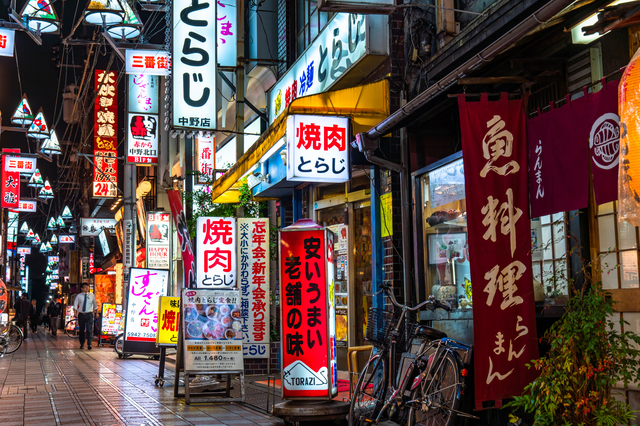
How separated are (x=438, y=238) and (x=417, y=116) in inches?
70.6

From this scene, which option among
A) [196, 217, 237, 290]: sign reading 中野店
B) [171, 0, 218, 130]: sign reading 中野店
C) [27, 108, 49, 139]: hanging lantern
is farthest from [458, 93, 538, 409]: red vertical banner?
[27, 108, 49, 139]: hanging lantern

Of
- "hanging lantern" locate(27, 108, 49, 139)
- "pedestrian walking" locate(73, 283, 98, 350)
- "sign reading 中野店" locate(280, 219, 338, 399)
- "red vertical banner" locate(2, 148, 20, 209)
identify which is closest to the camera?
"sign reading 中野店" locate(280, 219, 338, 399)

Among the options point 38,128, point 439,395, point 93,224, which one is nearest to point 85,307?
point 38,128

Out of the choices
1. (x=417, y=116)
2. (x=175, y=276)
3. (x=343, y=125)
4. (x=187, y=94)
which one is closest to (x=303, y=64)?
(x=187, y=94)

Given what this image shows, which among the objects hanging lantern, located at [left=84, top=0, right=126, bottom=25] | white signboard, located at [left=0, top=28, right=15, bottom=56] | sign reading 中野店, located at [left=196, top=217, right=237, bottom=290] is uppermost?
hanging lantern, located at [left=84, top=0, right=126, bottom=25]

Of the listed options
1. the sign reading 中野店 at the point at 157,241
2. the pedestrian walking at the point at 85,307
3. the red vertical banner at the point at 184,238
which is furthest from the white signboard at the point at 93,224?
the red vertical banner at the point at 184,238

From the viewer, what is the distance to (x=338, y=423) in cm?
860

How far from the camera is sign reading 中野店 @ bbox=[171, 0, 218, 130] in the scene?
1429 centimetres

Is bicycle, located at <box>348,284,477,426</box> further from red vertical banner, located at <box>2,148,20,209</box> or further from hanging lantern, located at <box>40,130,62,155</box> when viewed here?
red vertical banner, located at <box>2,148,20,209</box>

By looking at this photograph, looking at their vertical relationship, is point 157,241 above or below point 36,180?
below

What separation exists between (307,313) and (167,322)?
594 centimetres

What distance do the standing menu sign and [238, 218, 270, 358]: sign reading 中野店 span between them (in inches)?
273

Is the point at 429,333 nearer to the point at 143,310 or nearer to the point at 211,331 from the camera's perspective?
the point at 211,331

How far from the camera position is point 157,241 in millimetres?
25156
